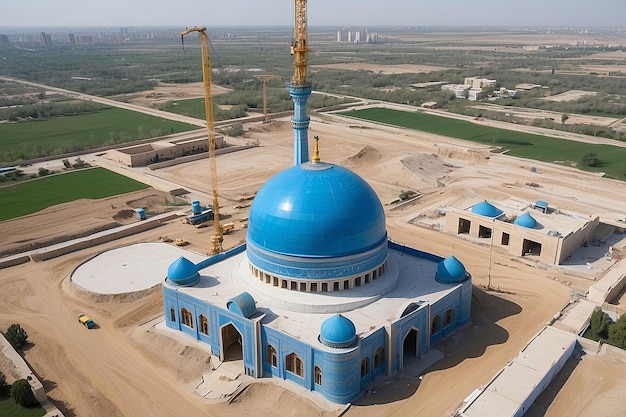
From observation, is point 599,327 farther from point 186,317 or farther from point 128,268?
point 128,268

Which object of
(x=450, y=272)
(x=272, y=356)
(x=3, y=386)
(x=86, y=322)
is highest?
(x=450, y=272)

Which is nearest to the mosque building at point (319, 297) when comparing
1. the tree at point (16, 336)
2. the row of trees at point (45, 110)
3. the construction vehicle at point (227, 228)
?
the tree at point (16, 336)

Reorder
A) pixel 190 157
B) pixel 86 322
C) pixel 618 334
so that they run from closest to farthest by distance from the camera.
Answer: pixel 618 334, pixel 86 322, pixel 190 157

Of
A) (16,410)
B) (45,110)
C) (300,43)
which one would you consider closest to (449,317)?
(300,43)

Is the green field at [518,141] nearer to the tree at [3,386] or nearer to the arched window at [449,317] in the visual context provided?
the arched window at [449,317]

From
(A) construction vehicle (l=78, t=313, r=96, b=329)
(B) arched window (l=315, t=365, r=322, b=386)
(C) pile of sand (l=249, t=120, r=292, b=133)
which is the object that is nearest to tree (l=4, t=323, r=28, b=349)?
(A) construction vehicle (l=78, t=313, r=96, b=329)
